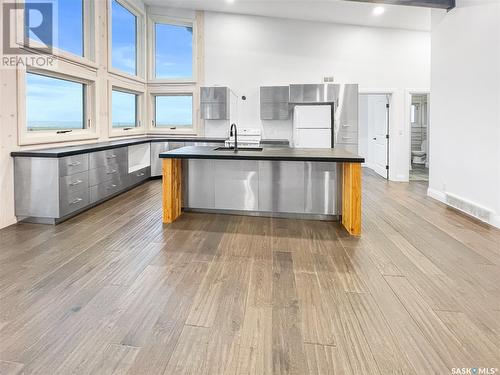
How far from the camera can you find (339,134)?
6.82 metres

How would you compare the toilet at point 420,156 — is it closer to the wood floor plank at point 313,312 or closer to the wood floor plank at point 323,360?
the wood floor plank at point 313,312

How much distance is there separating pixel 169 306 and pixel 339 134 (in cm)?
565

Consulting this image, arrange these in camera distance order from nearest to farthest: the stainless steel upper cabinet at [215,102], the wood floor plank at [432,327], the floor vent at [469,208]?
the wood floor plank at [432,327]
the floor vent at [469,208]
the stainless steel upper cabinet at [215,102]

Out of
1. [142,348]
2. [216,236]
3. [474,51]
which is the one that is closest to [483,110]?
[474,51]

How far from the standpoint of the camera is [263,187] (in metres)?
4.12

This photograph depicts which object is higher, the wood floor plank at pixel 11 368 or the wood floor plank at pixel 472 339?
the wood floor plank at pixel 472 339

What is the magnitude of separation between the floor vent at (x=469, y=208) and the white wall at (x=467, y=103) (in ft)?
0.20

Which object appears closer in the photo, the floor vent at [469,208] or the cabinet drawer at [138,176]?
the floor vent at [469,208]

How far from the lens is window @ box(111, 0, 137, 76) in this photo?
618 cm

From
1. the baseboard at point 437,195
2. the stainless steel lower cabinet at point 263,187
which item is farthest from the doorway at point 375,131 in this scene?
the stainless steel lower cabinet at point 263,187

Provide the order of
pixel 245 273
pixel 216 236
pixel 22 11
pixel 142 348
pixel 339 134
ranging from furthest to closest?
pixel 339 134 < pixel 22 11 < pixel 216 236 < pixel 245 273 < pixel 142 348

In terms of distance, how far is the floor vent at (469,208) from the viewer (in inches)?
153

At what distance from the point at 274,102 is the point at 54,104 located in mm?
4117

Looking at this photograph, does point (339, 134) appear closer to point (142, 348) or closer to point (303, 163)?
point (303, 163)
